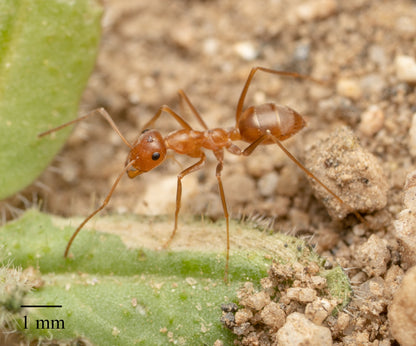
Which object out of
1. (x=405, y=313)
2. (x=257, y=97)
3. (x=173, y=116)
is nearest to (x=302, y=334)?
(x=405, y=313)

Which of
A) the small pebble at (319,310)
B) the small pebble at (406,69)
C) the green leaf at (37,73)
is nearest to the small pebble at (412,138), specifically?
the small pebble at (406,69)

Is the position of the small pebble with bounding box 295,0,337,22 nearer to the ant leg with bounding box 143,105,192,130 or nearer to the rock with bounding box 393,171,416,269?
the ant leg with bounding box 143,105,192,130

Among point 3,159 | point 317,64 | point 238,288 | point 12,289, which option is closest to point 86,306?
point 12,289

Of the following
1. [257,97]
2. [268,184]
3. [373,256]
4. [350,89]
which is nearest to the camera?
[373,256]

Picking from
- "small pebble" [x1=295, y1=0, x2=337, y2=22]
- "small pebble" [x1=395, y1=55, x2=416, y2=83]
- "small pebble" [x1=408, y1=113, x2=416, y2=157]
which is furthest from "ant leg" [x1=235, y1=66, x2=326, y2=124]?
"small pebble" [x1=408, y1=113, x2=416, y2=157]

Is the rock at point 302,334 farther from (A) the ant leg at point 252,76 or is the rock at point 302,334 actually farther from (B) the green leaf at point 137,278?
(A) the ant leg at point 252,76

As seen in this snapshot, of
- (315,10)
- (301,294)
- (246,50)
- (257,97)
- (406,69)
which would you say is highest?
(315,10)

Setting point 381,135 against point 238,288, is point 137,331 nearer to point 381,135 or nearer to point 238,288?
point 238,288

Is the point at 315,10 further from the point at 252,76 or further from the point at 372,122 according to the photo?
the point at 372,122

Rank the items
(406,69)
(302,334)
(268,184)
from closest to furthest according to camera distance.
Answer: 1. (302,334)
2. (406,69)
3. (268,184)
